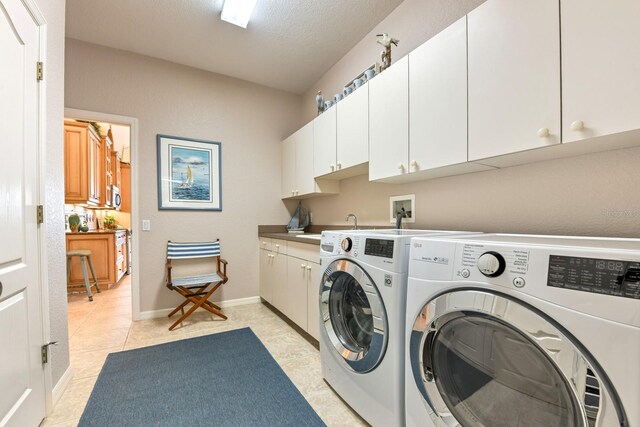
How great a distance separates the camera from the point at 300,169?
9.77ft

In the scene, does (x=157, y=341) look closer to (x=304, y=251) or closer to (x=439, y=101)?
(x=304, y=251)

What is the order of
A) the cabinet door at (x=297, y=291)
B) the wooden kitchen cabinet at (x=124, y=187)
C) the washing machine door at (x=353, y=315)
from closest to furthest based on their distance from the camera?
1. the washing machine door at (x=353, y=315)
2. the cabinet door at (x=297, y=291)
3. the wooden kitchen cabinet at (x=124, y=187)

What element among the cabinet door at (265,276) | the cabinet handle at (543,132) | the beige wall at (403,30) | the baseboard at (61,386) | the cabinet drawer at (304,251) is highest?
the beige wall at (403,30)

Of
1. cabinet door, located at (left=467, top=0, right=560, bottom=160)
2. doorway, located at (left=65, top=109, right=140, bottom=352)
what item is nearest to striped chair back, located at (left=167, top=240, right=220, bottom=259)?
doorway, located at (left=65, top=109, right=140, bottom=352)

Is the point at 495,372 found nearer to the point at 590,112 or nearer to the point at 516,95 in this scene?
the point at 590,112

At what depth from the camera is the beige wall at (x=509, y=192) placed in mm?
1104

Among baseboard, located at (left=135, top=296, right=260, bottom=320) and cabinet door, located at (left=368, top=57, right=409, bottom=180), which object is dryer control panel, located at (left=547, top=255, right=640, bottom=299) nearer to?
cabinet door, located at (left=368, top=57, right=409, bottom=180)

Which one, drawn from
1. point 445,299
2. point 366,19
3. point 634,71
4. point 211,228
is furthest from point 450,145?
point 211,228

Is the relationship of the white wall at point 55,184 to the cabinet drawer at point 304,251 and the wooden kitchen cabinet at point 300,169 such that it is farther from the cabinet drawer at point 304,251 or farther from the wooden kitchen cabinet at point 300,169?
the wooden kitchen cabinet at point 300,169

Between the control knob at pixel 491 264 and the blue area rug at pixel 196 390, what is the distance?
3.77 ft

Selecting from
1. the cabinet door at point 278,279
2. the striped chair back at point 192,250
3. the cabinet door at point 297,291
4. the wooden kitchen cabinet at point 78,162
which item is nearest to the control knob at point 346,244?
the cabinet door at point 297,291

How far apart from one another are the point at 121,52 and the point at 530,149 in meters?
3.52

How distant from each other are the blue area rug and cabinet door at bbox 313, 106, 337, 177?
1632 mm

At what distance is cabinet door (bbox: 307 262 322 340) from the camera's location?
2.05m
